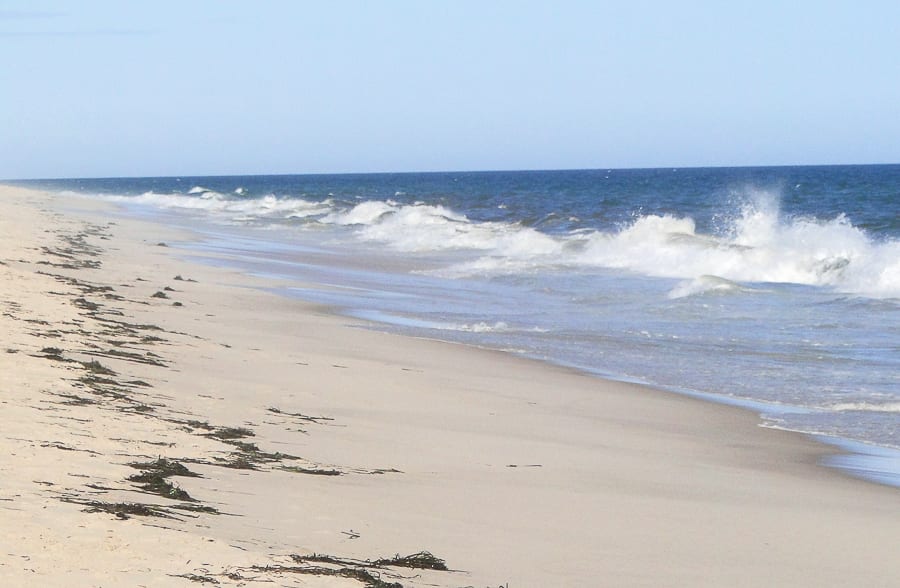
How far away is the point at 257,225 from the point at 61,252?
25.5 m

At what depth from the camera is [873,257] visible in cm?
2231

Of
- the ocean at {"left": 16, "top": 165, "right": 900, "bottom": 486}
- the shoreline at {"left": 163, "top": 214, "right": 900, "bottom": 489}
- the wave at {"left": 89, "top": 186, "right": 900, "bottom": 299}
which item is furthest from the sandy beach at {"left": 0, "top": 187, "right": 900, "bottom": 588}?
the wave at {"left": 89, "top": 186, "right": 900, "bottom": 299}

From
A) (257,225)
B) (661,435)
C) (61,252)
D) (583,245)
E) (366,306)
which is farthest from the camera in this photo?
(257,225)

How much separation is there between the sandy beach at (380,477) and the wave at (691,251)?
31.7 ft

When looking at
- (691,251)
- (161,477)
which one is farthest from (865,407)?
(691,251)

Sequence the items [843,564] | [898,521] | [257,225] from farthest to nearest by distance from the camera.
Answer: [257,225], [898,521], [843,564]

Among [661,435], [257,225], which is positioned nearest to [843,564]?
[661,435]

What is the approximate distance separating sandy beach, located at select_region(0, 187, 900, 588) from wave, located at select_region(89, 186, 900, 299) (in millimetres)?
9649

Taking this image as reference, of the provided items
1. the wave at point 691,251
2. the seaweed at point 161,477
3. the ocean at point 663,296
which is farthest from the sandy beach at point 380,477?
the wave at point 691,251

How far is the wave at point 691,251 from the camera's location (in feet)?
70.3

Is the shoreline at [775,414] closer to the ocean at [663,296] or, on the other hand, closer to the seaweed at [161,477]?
the ocean at [663,296]

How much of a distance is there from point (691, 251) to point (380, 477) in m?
21.3

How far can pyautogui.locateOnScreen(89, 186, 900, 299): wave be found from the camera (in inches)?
844

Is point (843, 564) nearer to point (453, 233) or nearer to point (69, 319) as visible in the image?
point (69, 319)
